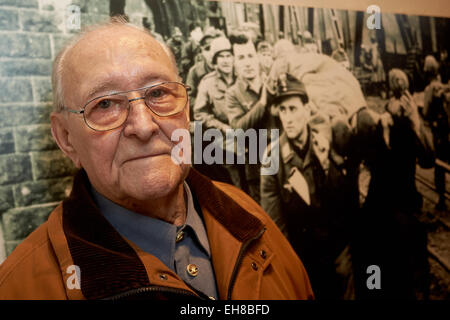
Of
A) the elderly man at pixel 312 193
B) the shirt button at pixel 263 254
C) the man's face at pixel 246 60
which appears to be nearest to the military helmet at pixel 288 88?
the elderly man at pixel 312 193

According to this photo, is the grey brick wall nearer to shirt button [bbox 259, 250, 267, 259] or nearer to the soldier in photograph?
the soldier in photograph

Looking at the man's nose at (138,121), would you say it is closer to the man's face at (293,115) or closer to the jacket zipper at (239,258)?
the jacket zipper at (239,258)

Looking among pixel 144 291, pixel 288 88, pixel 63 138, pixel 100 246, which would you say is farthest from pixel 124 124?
pixel 288 88

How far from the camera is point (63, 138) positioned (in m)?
0.93

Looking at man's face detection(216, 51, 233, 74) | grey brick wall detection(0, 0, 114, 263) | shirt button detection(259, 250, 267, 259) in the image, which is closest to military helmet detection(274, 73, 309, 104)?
man's face detection(216, 51, 233, 74)

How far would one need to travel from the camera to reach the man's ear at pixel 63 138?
0.91m

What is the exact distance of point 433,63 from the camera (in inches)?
55.1

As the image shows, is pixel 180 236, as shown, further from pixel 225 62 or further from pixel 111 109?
pixel 225 62

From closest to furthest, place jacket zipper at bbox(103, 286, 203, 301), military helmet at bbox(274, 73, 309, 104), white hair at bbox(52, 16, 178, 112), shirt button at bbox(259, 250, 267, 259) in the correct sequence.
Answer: jacket zipper at bbox(103, 286, 203, 301)
white hair at bbox(52, 16, 178, 112)
shirt button at bbox(259, 250, 267, 259)
military helmet at bbox(274, 73, 309, 104)

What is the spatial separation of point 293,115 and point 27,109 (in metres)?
0.93

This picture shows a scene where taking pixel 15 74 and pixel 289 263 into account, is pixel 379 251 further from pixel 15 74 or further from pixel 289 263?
pixel 15 74

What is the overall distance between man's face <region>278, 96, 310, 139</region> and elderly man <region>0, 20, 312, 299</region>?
0.45m

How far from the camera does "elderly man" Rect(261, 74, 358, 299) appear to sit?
4.11ft

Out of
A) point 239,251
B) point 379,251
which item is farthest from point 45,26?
point 379,251
